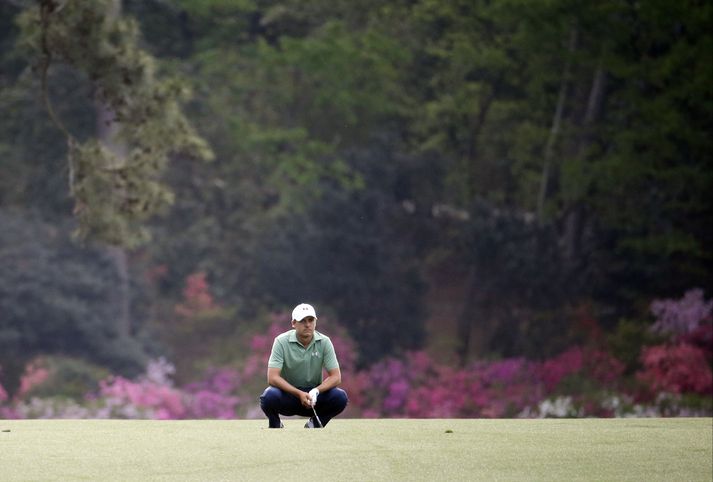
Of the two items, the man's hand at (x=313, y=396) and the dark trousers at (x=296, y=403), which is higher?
the man's hand at (x=313, y=396)

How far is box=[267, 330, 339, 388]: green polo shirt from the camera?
8523 millimetres

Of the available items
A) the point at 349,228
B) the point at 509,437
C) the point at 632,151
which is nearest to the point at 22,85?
the point at 349,228

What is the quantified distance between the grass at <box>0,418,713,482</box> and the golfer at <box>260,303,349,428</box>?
0.56ft

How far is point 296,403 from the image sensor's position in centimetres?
862

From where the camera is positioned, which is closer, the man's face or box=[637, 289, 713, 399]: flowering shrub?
the man's face

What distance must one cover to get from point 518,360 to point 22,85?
11.0m

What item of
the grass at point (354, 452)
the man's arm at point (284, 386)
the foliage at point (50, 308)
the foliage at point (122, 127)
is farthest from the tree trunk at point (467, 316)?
the man's arm at point (284, 386)

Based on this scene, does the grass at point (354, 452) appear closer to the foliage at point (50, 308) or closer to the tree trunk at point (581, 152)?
the foliage at point (50, 308)

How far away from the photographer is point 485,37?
30.5 metres

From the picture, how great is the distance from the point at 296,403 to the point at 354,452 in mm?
998

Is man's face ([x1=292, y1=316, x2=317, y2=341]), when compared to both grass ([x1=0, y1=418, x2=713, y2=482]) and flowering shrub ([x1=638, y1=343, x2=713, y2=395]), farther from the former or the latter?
flowering shrub ([x1=638, y1=343, x2=713, y2=395])

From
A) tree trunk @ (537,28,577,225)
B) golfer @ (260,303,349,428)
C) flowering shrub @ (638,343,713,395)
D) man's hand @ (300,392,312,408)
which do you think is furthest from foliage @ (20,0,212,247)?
man's hand @ (300,392,312,408)

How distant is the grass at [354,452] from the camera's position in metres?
7.06

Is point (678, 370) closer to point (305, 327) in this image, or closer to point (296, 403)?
point (296, 403)
